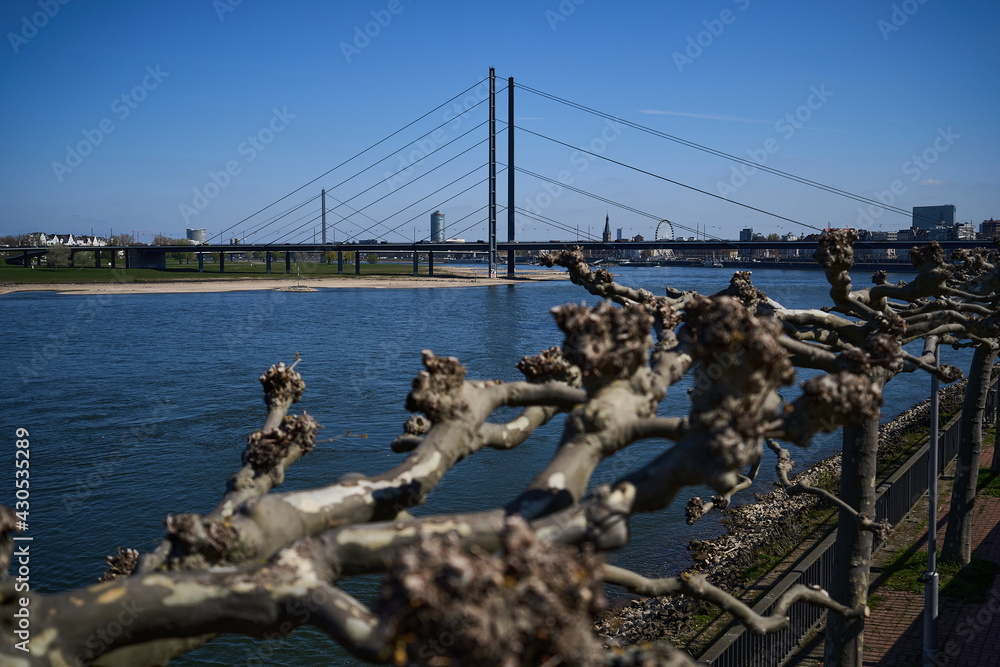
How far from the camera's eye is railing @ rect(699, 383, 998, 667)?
8.12 metres

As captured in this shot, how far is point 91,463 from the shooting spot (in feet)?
61.9

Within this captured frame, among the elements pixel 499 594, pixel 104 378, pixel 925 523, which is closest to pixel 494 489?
pixel 925 523

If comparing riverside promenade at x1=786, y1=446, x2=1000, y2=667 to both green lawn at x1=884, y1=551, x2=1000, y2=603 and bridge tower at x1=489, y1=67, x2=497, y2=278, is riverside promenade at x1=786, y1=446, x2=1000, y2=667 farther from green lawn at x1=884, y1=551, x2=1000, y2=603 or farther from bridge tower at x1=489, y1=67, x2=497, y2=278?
bridge tower at x1=489, y1=67, x2=497, y2=278

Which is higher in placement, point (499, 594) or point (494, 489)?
point (499, 594)

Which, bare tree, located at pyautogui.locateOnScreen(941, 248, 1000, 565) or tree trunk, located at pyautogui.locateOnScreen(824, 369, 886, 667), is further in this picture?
bare tree, located at pyautogui.locateOnScreen(941, 248, 1000, 565)

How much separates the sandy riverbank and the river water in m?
25.0

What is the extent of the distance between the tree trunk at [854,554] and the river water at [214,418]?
558 cm

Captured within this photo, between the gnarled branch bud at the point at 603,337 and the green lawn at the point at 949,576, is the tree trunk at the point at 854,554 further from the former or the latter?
the gnarled branch bud at the point at 603,337

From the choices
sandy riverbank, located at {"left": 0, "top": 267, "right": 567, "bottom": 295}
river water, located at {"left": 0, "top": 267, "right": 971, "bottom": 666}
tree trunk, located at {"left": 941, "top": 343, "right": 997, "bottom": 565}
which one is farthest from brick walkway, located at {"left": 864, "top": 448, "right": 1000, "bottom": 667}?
sandy riverbank, located at {"left": 0, "top": 267, "right": 567, "bottom": 295}

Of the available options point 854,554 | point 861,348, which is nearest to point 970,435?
point 854,554

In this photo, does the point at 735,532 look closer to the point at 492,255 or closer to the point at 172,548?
the point at 172,548

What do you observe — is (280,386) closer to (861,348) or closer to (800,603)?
(861,348)

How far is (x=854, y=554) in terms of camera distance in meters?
7.44

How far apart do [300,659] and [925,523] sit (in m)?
10.3
